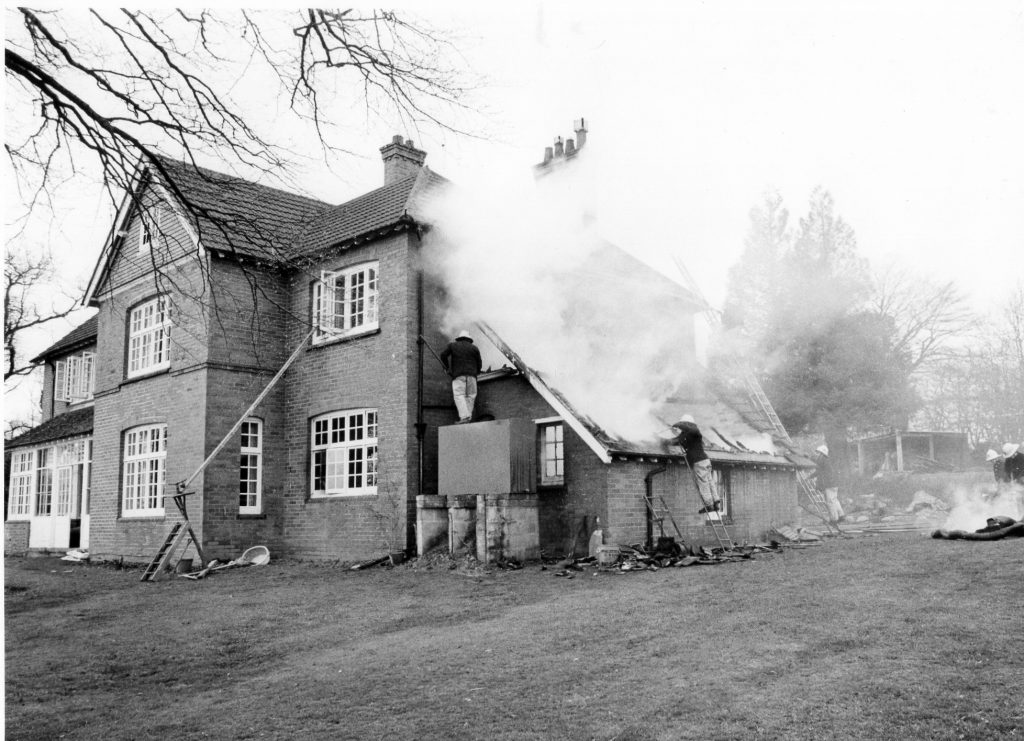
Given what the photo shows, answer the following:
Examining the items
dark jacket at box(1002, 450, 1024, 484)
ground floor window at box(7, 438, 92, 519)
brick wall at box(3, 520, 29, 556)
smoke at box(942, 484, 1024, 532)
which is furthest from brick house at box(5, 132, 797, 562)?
brick wall at box(3, 520, 29, 556)

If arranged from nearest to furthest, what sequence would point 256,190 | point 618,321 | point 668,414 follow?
point 256,190
point 668,414
point 618,321

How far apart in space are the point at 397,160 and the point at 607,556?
1186 cm

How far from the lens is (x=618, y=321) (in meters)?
17.8

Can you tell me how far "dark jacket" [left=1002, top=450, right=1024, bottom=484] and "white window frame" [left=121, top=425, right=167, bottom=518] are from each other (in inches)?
691

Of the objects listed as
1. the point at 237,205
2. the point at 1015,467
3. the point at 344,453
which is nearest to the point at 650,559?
the point at 344,453

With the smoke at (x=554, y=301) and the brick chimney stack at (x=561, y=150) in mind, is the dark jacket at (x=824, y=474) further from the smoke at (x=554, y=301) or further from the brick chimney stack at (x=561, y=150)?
the brick chimney stack at (x=561, y=150)

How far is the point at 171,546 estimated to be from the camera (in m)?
16.0

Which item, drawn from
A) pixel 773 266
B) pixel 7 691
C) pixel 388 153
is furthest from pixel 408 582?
pixel 773 266

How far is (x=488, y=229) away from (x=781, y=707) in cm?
1286

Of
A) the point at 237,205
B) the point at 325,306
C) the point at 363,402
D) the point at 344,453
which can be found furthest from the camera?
the point at 325,306

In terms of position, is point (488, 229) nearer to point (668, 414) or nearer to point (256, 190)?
point (668, 414)

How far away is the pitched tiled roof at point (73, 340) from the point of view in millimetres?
25984

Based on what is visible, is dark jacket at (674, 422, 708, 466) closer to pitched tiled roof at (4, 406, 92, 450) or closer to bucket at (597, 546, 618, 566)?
bucket at (597, 546, 618, 566)

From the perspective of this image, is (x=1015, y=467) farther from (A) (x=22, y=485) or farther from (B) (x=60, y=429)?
(A) (x=22, y=485)
